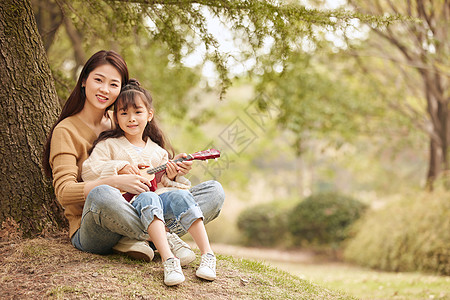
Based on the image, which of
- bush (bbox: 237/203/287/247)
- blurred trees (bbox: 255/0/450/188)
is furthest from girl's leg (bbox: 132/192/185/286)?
bush (bbox: 237/203/287/247)

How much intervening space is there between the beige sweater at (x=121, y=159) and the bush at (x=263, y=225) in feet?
28.4

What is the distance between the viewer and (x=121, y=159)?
2678 millimetres

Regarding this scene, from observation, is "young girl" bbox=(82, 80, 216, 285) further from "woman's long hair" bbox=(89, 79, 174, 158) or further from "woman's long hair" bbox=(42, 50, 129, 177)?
"woman's long hair" bbox=(42, 50, 129, 177)

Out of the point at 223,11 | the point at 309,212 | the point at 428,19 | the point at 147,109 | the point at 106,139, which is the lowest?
the point at 309,212

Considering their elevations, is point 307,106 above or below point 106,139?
above

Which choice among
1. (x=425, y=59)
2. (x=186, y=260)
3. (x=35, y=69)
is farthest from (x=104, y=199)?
(x=425, y=59)

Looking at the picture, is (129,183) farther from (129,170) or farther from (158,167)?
(158,167)

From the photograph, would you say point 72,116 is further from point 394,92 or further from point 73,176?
point 394,92

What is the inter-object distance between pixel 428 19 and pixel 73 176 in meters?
6.95

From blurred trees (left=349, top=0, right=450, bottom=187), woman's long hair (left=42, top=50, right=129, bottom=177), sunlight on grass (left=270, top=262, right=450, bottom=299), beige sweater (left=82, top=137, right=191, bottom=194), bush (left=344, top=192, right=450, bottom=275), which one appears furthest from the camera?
blurred trees (left=349, top=0, right=450, bottom=187)

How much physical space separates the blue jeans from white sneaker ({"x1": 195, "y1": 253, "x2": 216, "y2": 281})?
8.1 inches

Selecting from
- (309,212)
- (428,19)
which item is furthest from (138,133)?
(309,212)

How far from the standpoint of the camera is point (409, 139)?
9.88 metres

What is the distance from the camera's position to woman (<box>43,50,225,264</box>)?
7.91ft
